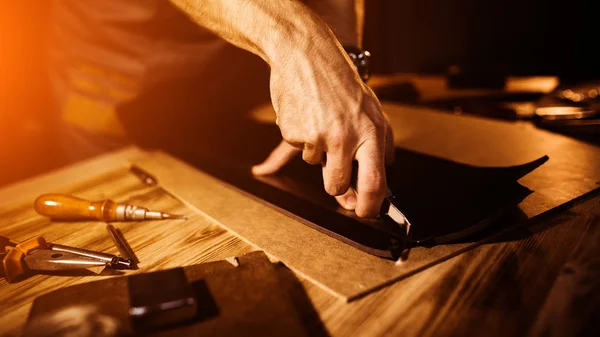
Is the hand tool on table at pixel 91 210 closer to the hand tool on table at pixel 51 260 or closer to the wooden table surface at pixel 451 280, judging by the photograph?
the wooden table surface at pixel 451 280

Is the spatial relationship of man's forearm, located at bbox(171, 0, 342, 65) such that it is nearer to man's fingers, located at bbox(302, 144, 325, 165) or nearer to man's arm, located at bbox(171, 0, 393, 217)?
man's arm, located at bbox(171, 0, 393, 217)

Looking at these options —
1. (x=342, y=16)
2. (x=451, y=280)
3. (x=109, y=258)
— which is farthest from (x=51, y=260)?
(x=342, y=16)

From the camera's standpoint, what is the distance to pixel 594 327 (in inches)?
17.9

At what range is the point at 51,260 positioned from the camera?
Result: 60 centimetres

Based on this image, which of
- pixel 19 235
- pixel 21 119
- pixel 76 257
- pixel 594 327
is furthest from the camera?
pixel 21 119

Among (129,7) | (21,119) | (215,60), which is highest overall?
(129,7)

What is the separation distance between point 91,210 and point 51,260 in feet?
0.51

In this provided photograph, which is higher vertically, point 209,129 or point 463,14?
point 463,14

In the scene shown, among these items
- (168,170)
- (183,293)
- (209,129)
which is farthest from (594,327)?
(209,129)

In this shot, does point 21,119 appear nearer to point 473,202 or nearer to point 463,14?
point 473,202

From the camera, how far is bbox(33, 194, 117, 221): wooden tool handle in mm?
746

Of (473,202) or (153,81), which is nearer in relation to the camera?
(473,202)

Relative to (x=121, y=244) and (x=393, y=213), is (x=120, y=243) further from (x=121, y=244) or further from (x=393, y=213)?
(x=393, y=213)

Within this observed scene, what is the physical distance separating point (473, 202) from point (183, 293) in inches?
17.8
